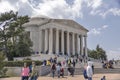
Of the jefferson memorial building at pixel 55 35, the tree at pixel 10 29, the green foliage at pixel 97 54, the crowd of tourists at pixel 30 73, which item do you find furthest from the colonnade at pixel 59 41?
the crowd of tourists at pixel 30 73

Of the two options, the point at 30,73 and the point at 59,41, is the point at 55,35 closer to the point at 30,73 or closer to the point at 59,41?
the point at 59,41

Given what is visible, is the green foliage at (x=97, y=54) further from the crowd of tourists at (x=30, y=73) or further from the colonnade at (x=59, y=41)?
the crowd of tourists at (x=30, y=73)

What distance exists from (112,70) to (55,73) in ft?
39.8

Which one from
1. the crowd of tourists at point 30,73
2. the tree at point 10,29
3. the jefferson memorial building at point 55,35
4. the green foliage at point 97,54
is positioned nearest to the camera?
the crowd of tourists at point 30,73

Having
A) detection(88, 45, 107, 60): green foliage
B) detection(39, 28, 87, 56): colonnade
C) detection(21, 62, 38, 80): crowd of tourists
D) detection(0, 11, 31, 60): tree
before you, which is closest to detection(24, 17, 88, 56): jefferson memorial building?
detection(39, 28, 87, 56): colonnade

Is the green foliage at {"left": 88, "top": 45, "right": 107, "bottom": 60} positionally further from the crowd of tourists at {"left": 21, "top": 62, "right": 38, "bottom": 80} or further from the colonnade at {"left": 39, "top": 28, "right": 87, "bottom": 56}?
the crowd of tourists at {"left": 21, "top": 62, "right": 38, "bottom": 80}

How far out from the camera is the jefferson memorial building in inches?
3799

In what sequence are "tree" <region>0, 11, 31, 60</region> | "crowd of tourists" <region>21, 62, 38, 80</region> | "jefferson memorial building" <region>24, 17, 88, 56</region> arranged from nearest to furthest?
"crowd of tourists" <region>21, 62, 38, 80</region>
"tree" <region>0, 11, 31, 60</region>
"jefferson memorial building" <region>24, 17, 88, 56</region>

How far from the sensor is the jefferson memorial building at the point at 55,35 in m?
96.5

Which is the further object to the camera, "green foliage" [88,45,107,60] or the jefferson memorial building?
"green foliage" [88,45,107,60]

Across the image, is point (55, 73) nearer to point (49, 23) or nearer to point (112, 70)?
point (112, 70)

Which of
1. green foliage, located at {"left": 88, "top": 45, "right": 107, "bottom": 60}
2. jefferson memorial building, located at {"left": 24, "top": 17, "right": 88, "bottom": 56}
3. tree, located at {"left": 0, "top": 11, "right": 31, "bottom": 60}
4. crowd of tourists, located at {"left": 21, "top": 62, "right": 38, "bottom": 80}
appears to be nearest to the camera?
crowd of tourists, located at {"left": 21, "top": 62, "right": 38, "bottom": 80}

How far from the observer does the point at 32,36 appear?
102000 mm

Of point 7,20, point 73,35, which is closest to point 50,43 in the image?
point 73,35
